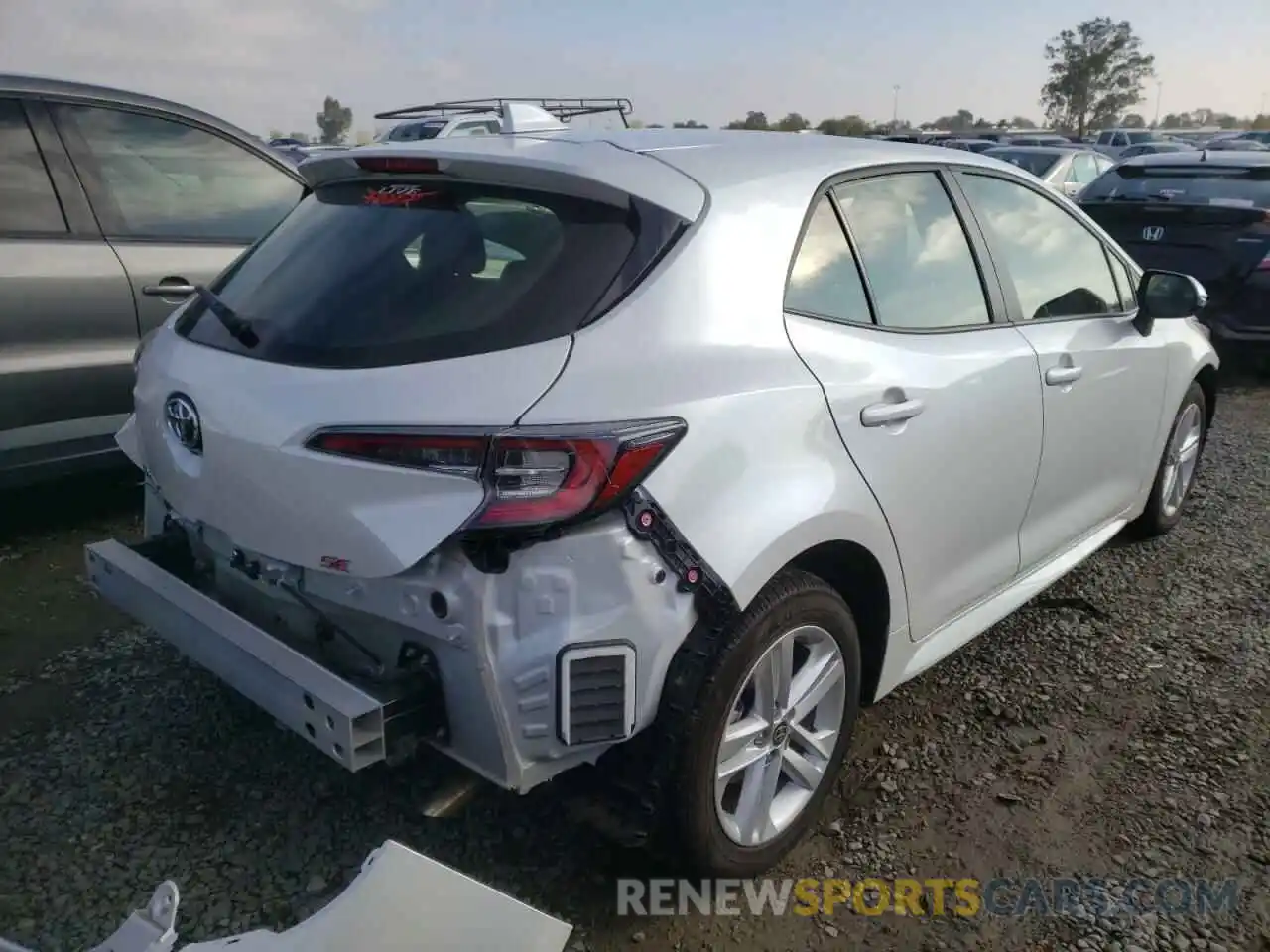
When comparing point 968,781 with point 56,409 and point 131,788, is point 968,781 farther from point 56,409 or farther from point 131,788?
point 56,409

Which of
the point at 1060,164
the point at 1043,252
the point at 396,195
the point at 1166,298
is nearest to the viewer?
the point at 396,195

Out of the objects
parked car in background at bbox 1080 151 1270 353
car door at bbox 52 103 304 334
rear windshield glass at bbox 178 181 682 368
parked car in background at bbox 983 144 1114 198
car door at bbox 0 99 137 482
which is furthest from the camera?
parked car in background at bbox 983 144 1114 198

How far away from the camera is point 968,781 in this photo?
118 inches

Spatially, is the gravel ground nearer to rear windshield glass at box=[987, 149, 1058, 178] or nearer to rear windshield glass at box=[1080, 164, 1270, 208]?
rear windshield glass at box=[1080, 164, 1270, 208]

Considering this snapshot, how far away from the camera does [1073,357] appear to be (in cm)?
343

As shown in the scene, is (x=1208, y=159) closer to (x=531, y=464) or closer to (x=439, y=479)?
(x=531, y=464)

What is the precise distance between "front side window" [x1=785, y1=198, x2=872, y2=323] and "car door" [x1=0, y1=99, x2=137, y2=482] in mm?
2960

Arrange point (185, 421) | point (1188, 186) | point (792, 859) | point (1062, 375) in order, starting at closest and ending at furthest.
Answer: point (185, 421)
point (792, 859)
point (1062, 375)
point (1188, 186)


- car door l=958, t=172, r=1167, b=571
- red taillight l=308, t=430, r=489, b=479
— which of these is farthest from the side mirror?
red taillight l=308, t=430, r=489, b=479

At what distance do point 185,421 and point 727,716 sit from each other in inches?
53.9

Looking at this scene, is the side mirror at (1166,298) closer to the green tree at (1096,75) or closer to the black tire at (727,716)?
the black tire at (727,716)

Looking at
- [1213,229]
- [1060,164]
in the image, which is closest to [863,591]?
[1213,229]

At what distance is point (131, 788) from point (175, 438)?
1023 millimetres

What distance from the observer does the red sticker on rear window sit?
8.23 feet
